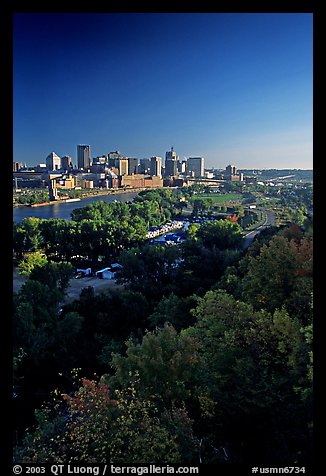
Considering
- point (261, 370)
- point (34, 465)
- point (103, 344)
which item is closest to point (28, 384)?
point (103, 344)

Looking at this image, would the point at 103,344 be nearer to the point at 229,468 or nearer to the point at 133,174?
the point at 133,174

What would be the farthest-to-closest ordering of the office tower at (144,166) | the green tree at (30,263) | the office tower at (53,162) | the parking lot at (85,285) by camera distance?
1. the parking lot at (85,285)
2. the green tree at (30,263)
3. the office tower at (144,166)
4. the office tower at (53,162)

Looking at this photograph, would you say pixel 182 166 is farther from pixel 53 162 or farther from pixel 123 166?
pixel 53 162

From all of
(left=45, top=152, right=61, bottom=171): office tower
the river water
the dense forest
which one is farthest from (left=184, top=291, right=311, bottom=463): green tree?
(left=45, top=152, right=61, bottom=171): office tower

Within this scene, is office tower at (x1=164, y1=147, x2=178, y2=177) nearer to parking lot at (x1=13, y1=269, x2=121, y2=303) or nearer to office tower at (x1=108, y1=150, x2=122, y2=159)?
office tower at (x1=108, y1=150, x2=122, y2=159)

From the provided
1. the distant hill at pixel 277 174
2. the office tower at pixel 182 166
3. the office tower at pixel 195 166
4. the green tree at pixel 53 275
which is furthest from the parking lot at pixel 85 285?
the distant hill at pixel 277 174

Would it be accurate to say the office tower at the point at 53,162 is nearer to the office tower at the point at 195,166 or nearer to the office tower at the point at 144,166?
the office tower at the point at 144,166
